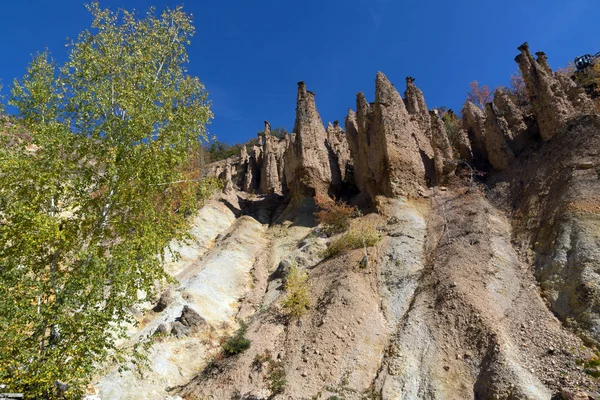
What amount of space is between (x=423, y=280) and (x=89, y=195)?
44.5 feet

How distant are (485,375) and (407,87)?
26795 millimetres

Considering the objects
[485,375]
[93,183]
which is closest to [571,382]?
[485,375]

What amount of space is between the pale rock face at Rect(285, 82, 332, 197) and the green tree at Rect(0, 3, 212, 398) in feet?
57.1

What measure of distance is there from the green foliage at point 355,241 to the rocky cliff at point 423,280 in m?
0.54

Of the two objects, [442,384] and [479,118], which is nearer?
[442,384]

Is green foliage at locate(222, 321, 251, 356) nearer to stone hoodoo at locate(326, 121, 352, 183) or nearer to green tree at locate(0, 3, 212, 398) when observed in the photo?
green tree at locate(0, 3, 212, 398)

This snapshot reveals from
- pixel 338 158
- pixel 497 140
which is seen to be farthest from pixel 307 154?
pixel 497 140

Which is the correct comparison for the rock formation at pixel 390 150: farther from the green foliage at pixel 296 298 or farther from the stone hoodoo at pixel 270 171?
the stone hoodoo at pixel 270 171

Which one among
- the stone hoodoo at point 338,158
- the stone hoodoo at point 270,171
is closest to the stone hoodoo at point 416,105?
the stone hoodoo at point 338,158

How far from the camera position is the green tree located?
29.4 ft

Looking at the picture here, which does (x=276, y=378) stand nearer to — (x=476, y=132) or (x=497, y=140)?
(x=497, y=140)

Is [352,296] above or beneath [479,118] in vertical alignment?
beneath

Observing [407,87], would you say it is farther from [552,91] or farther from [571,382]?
[571,382]

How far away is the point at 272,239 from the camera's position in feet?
91.0
